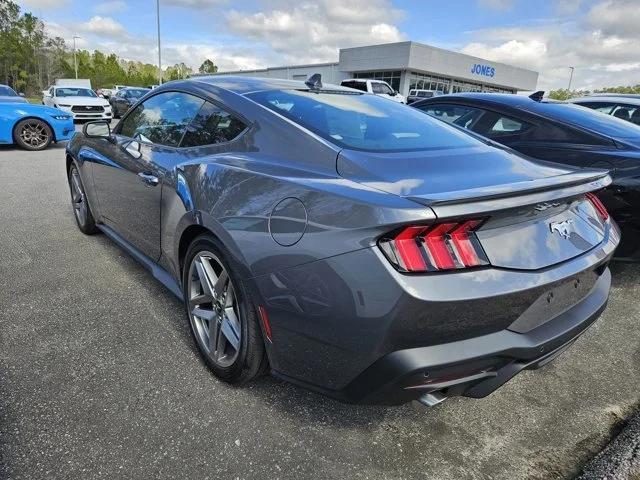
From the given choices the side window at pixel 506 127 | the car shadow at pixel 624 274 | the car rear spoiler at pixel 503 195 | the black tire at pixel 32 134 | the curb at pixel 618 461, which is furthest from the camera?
the black tire at pixel 32 134

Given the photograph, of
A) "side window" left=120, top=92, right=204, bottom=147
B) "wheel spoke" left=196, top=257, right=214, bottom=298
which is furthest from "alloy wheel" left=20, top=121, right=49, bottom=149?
"wheel spoke" left=196, top=257, right=214, bottom=298

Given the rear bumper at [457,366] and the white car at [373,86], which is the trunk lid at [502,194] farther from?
the white car at [373,86]

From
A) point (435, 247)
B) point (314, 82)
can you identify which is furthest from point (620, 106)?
point (435, 247)

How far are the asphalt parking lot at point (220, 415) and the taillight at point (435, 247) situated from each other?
909 mm

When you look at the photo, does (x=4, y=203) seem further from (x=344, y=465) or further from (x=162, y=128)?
(x=344, y=465)

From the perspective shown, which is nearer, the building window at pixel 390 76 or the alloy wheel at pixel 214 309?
the alloy wheel at pixel 214 309

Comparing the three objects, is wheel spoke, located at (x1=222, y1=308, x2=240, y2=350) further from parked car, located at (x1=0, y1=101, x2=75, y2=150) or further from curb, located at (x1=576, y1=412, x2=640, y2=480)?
parked car, located at (x1=0, y1=101, x2=75, y2=150)

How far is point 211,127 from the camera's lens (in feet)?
8.09

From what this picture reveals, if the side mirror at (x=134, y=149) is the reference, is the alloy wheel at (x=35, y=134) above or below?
below

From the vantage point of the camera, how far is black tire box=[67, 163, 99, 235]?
13.7ft

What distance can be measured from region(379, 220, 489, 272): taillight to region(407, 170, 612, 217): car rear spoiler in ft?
0.18

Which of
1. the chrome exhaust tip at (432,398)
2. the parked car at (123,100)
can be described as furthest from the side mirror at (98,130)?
the parked car at (123,100)

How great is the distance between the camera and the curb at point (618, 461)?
1810 mm

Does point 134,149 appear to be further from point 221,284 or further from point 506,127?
point 506,127
